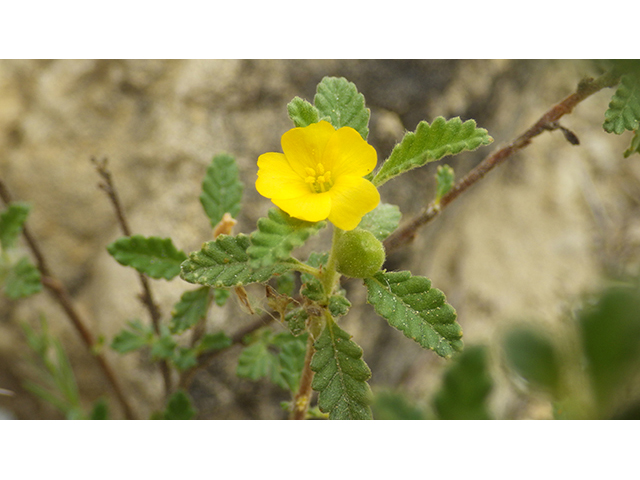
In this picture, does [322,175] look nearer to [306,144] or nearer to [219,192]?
[306,144]

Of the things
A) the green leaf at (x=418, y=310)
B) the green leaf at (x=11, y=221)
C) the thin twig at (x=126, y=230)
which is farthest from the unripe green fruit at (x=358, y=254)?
the green leaf at (x=11, y=221)

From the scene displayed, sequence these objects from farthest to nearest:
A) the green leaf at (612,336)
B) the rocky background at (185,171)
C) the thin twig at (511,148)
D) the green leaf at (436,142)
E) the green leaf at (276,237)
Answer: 1. the rocky background at (185,171)
2. the thin twig at (511,148)
3. the green leaf at (436,142)
4. the green leaf at (276,237)
5. the green leaf at (612,336)

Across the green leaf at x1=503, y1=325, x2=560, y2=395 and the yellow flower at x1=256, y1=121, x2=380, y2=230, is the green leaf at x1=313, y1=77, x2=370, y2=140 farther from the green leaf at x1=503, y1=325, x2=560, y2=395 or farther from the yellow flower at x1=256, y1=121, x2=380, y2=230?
the green leaf at x1=503, y1=325, x2=560, y2=395

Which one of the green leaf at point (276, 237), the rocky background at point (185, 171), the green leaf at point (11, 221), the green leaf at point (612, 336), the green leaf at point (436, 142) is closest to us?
the green leaf at point (612, 336)

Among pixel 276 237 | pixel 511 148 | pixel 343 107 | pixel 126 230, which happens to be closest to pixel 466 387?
pixel 276 237

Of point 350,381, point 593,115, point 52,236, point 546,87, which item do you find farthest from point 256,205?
point 593,115

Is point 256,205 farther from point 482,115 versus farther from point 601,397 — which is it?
point 601,397

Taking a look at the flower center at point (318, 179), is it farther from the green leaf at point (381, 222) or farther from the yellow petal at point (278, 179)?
the green leaf at point (381, 222)
